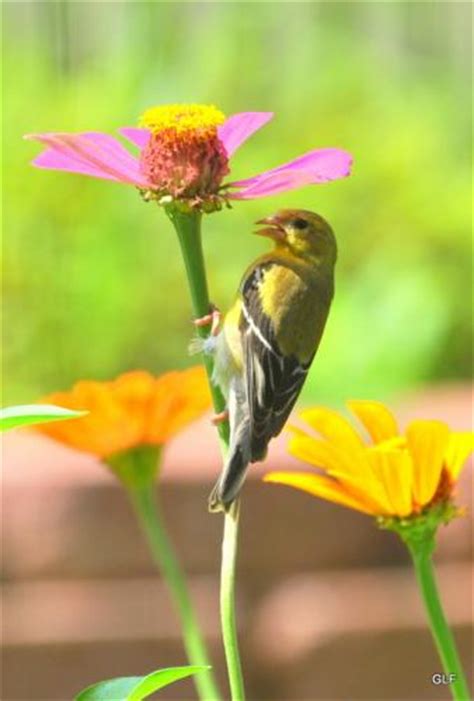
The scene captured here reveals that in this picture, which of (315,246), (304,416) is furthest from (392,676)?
(304,416)

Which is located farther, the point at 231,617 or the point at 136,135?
the point at 136,135

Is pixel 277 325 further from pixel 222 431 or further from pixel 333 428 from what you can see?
pixel 222 431

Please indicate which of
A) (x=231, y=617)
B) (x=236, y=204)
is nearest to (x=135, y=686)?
(x=231, y=617)

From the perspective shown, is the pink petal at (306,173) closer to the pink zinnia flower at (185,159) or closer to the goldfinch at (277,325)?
the pink zinnia flower at (185,159)

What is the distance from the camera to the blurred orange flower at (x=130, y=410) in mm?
846

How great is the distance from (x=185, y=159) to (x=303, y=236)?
208 mm

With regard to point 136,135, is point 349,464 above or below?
below

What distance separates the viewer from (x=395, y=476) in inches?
29.6

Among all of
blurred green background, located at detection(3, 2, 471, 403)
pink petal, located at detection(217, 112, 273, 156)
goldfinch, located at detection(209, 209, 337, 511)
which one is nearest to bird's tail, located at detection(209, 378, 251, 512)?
goldfinch, located at detection(209, 209, 337, 511)

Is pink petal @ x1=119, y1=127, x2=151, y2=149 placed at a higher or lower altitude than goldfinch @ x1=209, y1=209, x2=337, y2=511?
higher

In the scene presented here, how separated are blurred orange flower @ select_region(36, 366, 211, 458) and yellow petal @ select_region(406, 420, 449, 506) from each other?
122 millimetres

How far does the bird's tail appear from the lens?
0.69 metres

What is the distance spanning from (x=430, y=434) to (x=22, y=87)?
203cm

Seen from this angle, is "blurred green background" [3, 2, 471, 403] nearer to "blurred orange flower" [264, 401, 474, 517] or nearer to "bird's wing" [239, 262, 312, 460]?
"bird's wing" [239, 262, 312, 460]
